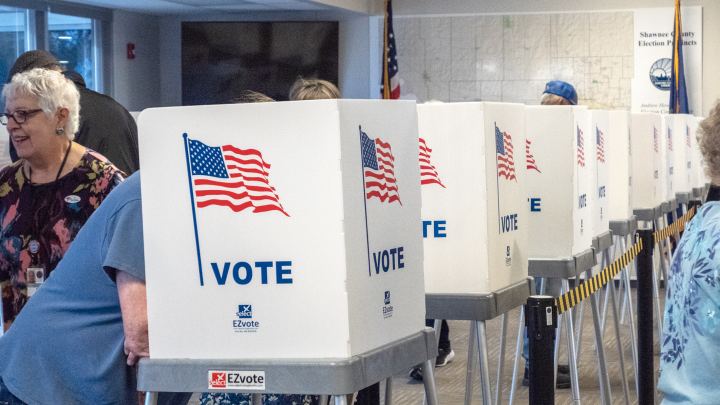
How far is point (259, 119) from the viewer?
4.92ft

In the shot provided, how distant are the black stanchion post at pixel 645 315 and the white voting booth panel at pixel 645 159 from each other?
1177 millimetres

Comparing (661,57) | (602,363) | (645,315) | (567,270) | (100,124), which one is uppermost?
(661,57)

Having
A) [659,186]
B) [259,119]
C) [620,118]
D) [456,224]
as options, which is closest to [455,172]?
[456,224]

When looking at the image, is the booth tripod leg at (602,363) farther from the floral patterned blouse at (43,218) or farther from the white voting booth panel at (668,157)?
the white voting booth panel at (668,157)

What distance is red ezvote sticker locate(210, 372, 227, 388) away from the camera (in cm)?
154

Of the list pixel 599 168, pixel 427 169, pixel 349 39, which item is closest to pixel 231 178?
pixel 427 169

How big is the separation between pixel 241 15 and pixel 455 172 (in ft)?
22.6

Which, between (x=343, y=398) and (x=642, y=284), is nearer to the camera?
(x=343, y=398)

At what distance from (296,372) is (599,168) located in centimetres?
232

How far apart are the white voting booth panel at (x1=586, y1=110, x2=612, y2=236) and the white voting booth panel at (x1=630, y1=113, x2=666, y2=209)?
3.28 feet

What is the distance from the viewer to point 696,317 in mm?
1494

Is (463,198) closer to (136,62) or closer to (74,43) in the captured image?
(74,43)

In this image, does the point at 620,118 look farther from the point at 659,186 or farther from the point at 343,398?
the point at 343,398

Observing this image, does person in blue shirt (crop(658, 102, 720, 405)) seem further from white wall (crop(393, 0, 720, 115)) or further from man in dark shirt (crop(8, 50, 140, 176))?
white wall (crop(393, 0, 720, 115))
